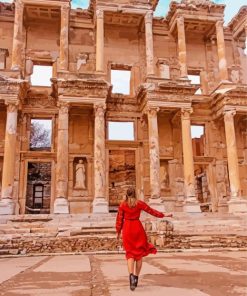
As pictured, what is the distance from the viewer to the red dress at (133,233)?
193 inches

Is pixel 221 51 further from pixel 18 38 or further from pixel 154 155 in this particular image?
pixel 18 38

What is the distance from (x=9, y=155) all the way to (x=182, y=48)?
37.3 ft

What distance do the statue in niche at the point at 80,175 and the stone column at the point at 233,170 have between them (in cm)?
790

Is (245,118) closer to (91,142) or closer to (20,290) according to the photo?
(91,142)

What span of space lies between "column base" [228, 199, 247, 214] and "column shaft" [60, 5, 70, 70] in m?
11.4

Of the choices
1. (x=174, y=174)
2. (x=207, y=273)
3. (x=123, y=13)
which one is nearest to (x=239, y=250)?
(x=207, y=273)

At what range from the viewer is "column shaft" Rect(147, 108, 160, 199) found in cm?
1742

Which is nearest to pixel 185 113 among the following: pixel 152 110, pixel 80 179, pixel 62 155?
pixel 152 110

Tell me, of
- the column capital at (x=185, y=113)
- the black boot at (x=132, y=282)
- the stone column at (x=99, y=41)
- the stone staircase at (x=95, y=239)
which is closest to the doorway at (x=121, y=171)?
the column capital at (x=185, y=113)

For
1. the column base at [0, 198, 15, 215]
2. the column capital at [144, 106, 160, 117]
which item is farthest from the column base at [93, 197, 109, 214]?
the column capital at [144, 106, 160, 117]

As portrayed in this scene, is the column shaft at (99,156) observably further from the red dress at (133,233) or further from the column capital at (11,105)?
the red dress at (133,233)

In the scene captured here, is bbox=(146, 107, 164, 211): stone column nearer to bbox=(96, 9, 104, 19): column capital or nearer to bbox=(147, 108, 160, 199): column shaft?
bbox=(147, 108, 160, 199): column shaft

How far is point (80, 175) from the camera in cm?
1892

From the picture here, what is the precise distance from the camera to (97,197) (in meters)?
16.8
